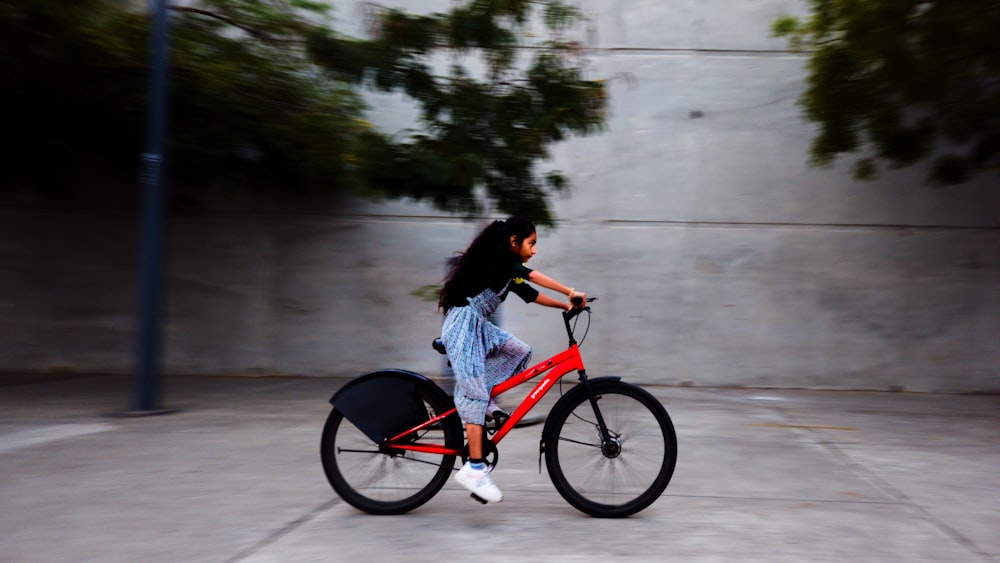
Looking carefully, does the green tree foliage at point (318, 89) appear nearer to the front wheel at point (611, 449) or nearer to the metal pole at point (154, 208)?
the metal pole at point (154, 208)

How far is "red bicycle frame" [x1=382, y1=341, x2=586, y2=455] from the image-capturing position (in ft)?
16.0

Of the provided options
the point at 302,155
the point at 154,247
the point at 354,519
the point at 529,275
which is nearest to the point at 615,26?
the point at 302,155

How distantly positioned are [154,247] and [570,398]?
480cm

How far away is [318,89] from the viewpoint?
9141 mm

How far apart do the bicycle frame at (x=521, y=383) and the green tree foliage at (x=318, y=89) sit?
3238mm

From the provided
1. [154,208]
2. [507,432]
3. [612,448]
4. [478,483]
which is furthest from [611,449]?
[154,208]

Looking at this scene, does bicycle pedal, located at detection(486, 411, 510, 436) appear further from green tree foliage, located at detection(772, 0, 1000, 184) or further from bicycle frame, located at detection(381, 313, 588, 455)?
green tree foliage, located at detection(772, 0, 1000, 184)

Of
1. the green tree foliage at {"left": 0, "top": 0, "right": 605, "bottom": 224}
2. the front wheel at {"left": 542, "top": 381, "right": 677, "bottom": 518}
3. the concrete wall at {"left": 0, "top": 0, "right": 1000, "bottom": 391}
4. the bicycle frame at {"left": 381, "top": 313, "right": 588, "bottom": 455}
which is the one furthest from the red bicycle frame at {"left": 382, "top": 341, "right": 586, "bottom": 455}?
the concrete wall at {"left": 0, "top": 0, "right": 1000, "bottom": 391}

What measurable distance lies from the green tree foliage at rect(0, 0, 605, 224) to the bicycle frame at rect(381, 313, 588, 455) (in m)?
3.24

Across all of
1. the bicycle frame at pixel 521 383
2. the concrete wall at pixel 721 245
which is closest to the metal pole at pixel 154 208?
the concrete wall at pixel 721 245

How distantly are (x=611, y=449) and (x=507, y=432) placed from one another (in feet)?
1.87

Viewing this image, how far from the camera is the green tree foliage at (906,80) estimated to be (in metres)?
8.25

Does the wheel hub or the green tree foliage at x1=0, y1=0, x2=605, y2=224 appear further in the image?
the green tree foliage at x1=0, y1=0, x2=605, y2=224

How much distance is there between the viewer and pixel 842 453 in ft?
22.7
